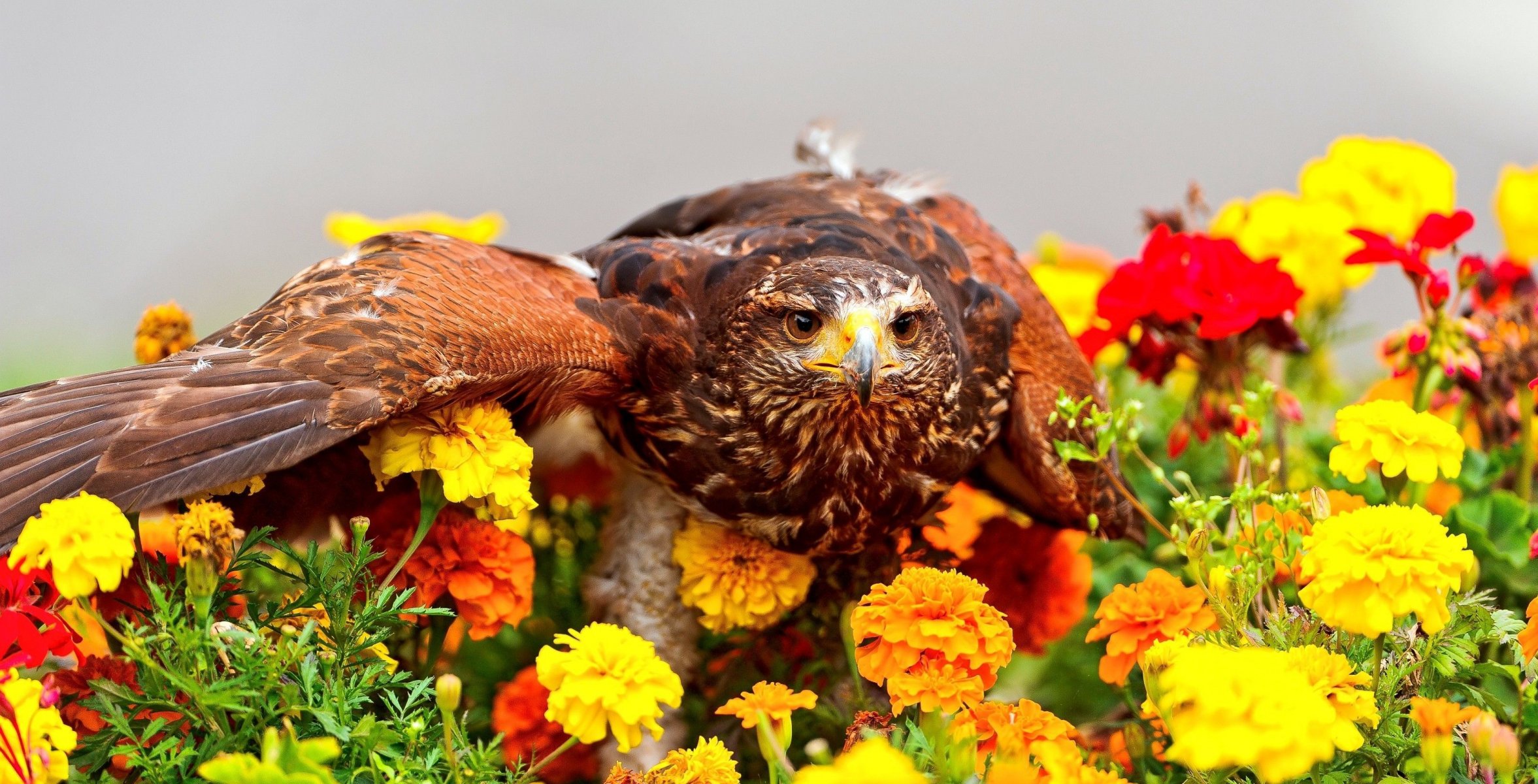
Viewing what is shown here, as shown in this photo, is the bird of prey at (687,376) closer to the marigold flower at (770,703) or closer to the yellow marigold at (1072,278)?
the marigold flower at (770,703)

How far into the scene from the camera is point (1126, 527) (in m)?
2.58

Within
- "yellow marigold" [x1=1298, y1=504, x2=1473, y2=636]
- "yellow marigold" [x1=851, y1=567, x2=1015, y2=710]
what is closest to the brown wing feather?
"yellow marigold" [x1=851, y1=567, x2=1015, y2=710]

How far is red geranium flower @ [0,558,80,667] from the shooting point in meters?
1.59

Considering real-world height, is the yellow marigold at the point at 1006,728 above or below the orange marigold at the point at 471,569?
below

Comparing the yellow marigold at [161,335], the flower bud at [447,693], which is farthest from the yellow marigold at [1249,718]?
the yellow marigold at [161,335]

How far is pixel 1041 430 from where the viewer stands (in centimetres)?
243

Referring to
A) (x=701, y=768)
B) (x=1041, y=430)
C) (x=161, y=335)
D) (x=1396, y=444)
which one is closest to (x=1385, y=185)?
(x=1041, y=430)

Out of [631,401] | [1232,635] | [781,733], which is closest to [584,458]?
[631,401]

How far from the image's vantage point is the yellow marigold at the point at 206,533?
1.57 meters

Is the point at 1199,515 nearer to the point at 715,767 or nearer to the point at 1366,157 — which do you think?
the point at 715,767

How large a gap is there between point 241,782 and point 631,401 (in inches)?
47.0

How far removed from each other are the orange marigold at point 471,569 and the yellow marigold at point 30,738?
0.58m

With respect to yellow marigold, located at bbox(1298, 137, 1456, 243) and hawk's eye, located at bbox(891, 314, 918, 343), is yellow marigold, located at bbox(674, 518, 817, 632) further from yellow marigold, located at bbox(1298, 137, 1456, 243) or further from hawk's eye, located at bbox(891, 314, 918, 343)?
yellow marigold, located at bbox(1298, 137, 1456, 243)

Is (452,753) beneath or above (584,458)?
above
